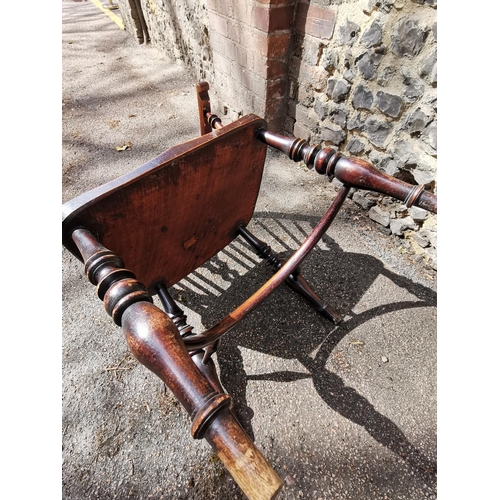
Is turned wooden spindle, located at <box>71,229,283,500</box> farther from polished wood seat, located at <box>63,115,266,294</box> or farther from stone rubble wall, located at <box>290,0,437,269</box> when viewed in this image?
stone rubble wall, located at <box>290,0,437,269</box>

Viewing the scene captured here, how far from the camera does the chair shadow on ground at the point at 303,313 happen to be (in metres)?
1.37

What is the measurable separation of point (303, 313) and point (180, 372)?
1.24m

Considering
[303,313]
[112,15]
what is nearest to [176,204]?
[303,313]

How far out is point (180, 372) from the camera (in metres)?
0.56

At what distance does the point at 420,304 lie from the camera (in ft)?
5.80

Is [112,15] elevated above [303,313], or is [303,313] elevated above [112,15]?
[112,15]

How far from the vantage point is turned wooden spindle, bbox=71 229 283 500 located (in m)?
0.48

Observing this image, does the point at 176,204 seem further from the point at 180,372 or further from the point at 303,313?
the point at 303,313

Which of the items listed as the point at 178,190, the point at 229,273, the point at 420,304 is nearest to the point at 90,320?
the point at 229,273

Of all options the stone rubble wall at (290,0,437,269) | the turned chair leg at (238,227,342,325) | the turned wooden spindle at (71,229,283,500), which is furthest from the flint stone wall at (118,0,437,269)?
the turned wooden spindle at (71,229,283,500)

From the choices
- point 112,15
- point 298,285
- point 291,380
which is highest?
point 112,15

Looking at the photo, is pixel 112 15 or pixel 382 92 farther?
pixel 112 15

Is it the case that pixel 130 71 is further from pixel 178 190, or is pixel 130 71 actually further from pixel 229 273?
pixel 178 190

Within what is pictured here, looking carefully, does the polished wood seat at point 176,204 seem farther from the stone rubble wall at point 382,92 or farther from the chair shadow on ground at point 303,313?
the stone rubble wall at point 382,92
